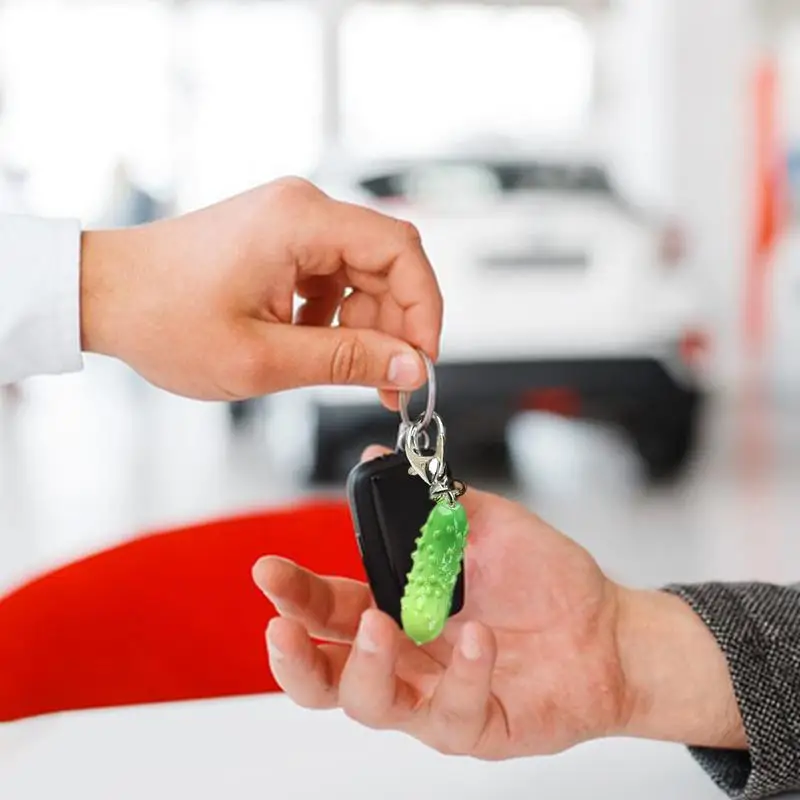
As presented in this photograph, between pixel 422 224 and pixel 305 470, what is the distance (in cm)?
92

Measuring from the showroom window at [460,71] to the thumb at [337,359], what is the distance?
7627 millimetres

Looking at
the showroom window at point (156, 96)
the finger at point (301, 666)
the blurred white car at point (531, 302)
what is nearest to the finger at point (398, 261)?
the finger at point (301, 666)

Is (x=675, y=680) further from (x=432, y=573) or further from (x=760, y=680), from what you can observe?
(x=432, y=573)

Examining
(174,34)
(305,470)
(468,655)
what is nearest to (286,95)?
(174,34)

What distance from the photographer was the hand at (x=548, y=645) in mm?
854

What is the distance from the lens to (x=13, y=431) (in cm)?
607

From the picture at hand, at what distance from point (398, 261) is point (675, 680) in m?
0.37

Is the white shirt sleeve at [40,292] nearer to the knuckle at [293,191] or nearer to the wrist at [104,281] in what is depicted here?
the wrist at [104,281]

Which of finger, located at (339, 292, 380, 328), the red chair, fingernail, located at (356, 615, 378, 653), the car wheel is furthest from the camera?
the car wheel

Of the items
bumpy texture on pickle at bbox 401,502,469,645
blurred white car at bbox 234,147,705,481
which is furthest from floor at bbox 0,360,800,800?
blurred white car at bbox 234,147,705,481

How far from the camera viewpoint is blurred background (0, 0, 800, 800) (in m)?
3.75

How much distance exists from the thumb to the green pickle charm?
7 centimetres

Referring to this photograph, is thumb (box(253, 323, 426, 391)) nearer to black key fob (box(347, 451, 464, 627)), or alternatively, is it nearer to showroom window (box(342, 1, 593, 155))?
black key fob (box(347, 451, 464, 627))

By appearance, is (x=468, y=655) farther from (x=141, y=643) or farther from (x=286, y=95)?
(x=286, y=95)
